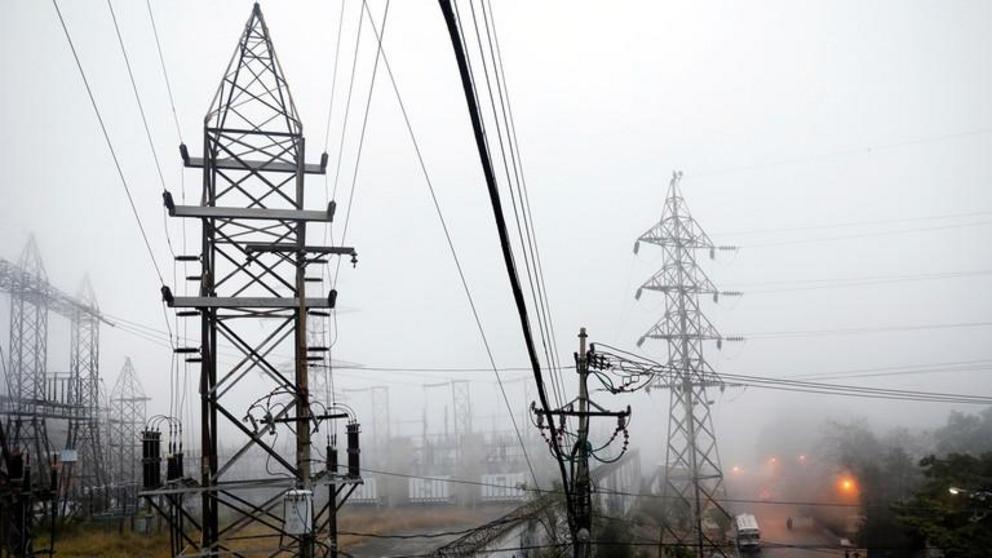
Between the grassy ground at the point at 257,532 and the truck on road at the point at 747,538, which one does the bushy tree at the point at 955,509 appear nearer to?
the truck on road at the point at 747,538

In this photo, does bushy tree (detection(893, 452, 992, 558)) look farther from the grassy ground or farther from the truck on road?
the grassy ground

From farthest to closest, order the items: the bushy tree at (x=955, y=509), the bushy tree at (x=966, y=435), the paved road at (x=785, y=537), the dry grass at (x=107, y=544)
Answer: the bushy tree at (x=966, y=435) → the paved road at (x=785, y=537) → the dry grass at (x=107, y=544) → the bushy tree at (x=955, y=509)

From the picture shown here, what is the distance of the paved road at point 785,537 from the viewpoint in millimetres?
32281

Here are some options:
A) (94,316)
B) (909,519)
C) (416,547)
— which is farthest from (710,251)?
(94,316)

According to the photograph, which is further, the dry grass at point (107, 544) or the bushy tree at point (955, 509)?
the dry grass at point (107, 544)

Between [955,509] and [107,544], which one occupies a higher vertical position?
[955,509]

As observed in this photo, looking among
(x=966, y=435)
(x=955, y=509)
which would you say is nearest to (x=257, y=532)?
A: (x=955, y=509)

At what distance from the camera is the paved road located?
32.3 m

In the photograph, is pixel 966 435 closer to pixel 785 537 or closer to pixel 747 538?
pixel 785 537

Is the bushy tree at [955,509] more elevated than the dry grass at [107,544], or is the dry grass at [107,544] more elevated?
the bushy tree at [955,509]

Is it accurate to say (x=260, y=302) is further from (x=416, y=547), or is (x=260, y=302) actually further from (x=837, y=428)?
(x=837, y=428)

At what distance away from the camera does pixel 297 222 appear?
1318cm

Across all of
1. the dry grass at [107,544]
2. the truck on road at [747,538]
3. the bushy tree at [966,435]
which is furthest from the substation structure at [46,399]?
the bushy tree at [966,435]

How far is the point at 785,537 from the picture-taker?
119 ft
